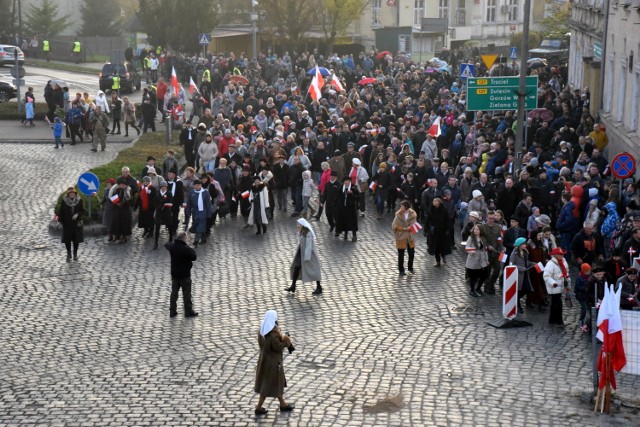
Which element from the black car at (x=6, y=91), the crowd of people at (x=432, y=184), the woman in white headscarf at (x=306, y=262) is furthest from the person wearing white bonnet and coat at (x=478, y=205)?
the black car at (x=6, y=91)

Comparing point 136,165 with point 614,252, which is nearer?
point 614,252

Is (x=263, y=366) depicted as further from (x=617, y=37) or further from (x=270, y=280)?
(x=617, y=37)

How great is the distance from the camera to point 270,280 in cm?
2036

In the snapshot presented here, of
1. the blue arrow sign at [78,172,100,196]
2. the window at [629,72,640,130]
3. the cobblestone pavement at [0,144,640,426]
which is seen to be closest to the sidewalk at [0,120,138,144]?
the blue arrow sign at [78,172,100,196]

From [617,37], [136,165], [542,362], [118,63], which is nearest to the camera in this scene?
[542,362]

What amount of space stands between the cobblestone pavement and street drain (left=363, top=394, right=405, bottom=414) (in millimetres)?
39

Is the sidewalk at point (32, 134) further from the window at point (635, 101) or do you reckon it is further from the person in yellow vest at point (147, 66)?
the window at point (635, 101)

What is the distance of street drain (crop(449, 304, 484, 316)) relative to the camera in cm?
1825

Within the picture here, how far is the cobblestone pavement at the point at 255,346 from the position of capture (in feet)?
44.9

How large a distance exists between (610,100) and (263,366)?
21921 millimetres

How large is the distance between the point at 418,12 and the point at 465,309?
194 feet

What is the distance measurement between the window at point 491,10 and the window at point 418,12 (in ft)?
21.2

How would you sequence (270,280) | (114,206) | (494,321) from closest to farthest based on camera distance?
(494,321) → (270,280) → (114,206)

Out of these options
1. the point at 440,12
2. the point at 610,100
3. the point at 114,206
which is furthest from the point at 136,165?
the point at 440,12
